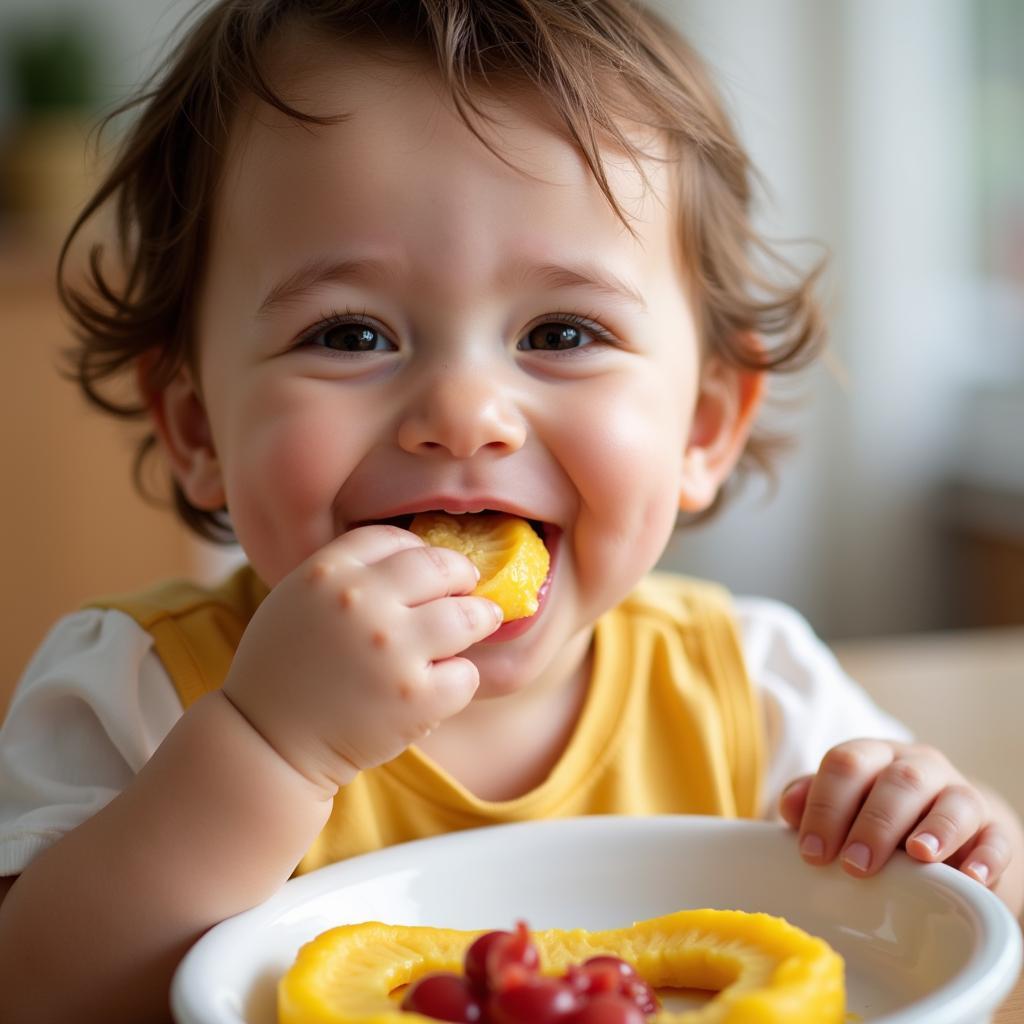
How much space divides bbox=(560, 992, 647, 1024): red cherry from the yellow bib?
43 cm

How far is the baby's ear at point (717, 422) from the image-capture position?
3.75 ft

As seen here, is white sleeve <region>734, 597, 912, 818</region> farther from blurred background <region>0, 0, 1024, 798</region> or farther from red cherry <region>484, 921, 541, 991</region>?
blurred background <region>0, 0, 1024, 798</region>

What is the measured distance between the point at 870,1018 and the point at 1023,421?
113 inches

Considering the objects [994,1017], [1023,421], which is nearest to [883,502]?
[1023,421]

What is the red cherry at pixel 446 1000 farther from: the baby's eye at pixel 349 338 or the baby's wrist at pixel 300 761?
the baby's eye at pixel 349 338

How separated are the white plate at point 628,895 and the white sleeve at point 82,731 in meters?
0.19

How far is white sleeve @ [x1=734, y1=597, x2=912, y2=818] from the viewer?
1.07 metres

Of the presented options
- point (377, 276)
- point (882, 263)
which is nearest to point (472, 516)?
point (377, 276)

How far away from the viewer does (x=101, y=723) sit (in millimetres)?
911

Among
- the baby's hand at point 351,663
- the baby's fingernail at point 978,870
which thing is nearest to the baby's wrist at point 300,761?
the baby's hand at point 351,663

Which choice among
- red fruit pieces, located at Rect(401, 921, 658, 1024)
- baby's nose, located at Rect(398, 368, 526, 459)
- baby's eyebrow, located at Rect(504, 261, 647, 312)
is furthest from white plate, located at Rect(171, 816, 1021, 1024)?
baby's eyebrow, located at Rect(504, 261, 647, 312)

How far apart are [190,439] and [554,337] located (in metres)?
0.34

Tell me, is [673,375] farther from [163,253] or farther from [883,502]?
[883,502]

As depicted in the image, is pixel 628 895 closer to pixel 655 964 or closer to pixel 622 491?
pixel 655 964
